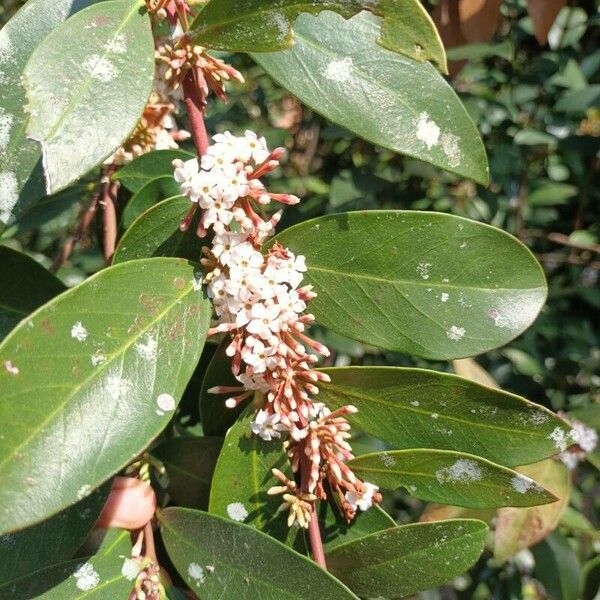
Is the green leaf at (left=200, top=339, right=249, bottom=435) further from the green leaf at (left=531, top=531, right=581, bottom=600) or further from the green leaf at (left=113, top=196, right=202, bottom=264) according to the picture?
the green leaf at (left=531, top=531, right=581, bottom=600)

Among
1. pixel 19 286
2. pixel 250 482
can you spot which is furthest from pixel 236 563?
pixel 19 286

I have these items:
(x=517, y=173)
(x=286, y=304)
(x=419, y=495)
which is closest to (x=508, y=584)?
(x=517, y=173)

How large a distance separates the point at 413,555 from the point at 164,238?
0.38 metres

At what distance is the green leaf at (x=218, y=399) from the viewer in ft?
2.66

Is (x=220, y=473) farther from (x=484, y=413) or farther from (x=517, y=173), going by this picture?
(x=517, y=173)

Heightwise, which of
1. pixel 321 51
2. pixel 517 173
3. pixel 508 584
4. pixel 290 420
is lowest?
pixel 508 584

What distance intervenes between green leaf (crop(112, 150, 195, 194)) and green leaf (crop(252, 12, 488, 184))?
19 centimetres

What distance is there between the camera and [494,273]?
2.52 feet

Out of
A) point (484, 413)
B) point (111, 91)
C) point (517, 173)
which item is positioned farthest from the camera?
point (517, 173)

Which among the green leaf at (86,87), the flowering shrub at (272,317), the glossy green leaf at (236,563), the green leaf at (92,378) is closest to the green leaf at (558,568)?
the flowering shrub at (272,317)

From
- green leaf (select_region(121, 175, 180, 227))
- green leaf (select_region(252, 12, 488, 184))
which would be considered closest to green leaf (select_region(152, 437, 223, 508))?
green leaf (select_region(121, 175, 180, 227))

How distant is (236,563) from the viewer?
0.73 metres

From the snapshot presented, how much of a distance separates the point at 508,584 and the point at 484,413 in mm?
1639

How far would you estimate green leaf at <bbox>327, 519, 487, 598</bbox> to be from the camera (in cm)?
76
